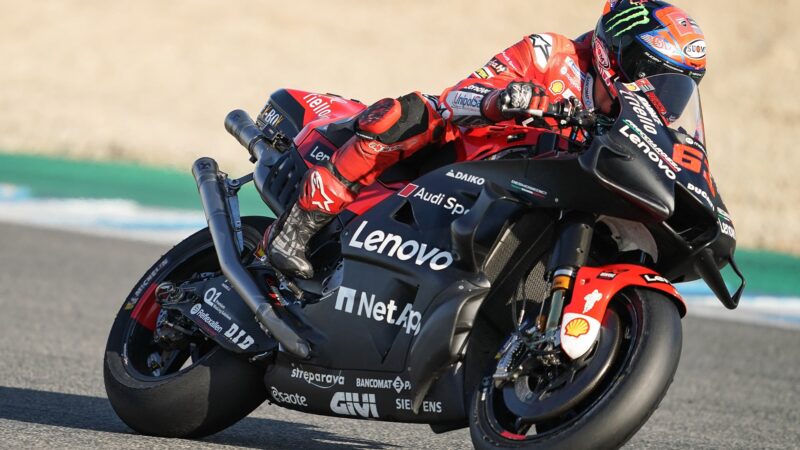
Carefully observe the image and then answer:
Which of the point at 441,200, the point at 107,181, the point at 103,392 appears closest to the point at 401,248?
the point at 441,200

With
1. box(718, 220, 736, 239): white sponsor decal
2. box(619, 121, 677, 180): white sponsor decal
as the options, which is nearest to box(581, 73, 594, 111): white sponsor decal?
box(619, 121, 677, 180): white sponsor decal

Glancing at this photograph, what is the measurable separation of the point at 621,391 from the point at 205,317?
73.2 inches

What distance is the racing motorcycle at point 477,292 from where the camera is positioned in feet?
11.6

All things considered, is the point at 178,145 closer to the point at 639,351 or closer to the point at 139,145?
the point at 139,145

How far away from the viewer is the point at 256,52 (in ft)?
94.6

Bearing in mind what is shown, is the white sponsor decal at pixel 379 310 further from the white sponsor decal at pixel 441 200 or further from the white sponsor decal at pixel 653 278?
the white sponsor decal at pixel 653 278

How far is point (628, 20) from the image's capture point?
159 inches

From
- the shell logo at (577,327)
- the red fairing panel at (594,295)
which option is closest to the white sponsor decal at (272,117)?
the red fairing panel at (594,295)

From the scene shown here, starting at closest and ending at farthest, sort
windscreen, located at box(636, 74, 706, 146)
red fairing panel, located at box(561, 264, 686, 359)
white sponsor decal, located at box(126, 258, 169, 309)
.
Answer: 1. red fairing panel, located at box(561, 264, 686, 359)
2. windscreen, located at box(636, 74, 706, 146)
3. white sponsor decal, located at box(126, 258, 169, 309)

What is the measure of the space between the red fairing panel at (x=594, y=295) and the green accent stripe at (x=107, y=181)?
9.71 m

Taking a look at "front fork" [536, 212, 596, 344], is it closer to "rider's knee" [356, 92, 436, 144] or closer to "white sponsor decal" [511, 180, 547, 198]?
"white sponsor decal" [511, 180, 547, 198]

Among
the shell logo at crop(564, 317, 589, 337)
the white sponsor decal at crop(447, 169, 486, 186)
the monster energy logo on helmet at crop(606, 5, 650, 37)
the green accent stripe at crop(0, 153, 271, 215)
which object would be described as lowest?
the green accent stripe at crop(0, 153, 271, 215)

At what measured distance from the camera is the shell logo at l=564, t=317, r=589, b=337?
138 inches

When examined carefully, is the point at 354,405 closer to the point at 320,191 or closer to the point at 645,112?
the point at 320,191
